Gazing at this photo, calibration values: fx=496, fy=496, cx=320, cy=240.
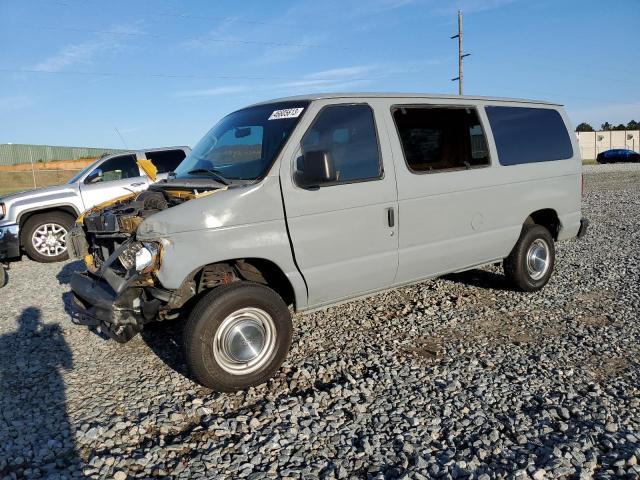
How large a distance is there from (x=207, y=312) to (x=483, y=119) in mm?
3586

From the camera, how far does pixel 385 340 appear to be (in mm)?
4676

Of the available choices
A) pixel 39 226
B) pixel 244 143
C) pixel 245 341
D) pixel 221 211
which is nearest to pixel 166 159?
pixel 39 226

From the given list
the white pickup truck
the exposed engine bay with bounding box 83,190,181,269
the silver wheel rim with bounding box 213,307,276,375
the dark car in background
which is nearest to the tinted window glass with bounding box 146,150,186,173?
the white pickup truck

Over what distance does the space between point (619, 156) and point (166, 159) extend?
1953 inches

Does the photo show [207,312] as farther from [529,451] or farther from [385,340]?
[529,451]

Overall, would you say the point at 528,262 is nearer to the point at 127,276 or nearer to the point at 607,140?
the point at 127,276

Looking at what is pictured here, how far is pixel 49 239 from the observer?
8.88 m

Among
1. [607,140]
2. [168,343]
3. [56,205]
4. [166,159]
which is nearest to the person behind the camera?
[168,343]

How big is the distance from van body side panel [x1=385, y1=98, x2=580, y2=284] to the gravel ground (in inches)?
27.5

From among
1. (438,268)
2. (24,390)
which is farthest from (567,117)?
(24,390)

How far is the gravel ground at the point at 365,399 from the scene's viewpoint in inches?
113

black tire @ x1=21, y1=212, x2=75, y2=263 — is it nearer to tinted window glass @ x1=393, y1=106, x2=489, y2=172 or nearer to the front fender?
the front fender

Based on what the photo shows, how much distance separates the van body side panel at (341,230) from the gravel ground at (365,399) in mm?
651

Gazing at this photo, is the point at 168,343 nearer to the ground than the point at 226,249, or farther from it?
nearer to the ground
